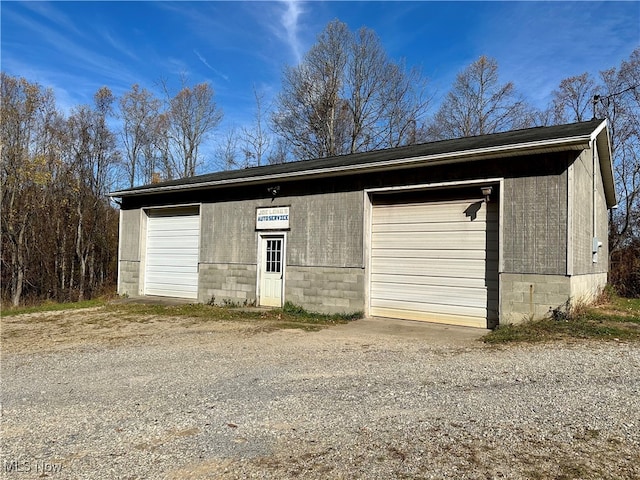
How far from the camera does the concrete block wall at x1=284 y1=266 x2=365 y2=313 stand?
32.0 ft

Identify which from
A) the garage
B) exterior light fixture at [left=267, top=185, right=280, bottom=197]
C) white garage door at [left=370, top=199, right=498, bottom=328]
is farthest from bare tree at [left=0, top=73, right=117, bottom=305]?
white garage door at [left=370, top=199, right=498, bottom=328]

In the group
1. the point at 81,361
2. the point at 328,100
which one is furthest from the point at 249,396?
the point at 328,100

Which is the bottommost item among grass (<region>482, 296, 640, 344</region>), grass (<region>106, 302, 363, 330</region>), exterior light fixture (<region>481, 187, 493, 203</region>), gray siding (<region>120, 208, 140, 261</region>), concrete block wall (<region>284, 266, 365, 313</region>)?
grass (<region>106, 302, 363, 330</region>)

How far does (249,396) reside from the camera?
A: 437cm

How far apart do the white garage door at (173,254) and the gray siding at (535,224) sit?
8.62 metres

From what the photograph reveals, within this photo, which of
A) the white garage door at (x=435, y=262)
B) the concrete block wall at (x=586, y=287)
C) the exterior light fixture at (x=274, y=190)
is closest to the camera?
the concrete block wall at (x=586, y=287)

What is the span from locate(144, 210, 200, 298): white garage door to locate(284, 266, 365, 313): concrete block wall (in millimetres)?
3720

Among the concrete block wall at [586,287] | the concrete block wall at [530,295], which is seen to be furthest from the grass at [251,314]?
the concrete block wall at [586,287]

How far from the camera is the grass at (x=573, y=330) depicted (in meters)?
6.58

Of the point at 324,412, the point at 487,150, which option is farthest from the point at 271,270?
the point at 324,412

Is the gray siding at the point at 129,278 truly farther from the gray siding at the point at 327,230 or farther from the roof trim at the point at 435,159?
the gray siding at the point at 327,230

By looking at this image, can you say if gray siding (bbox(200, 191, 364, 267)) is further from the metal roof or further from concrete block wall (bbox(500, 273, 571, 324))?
concrete block wall (bbox(500, 273, 571, 324))

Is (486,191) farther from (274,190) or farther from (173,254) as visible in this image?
(173,254)

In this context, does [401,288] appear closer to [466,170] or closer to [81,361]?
[466,170]
